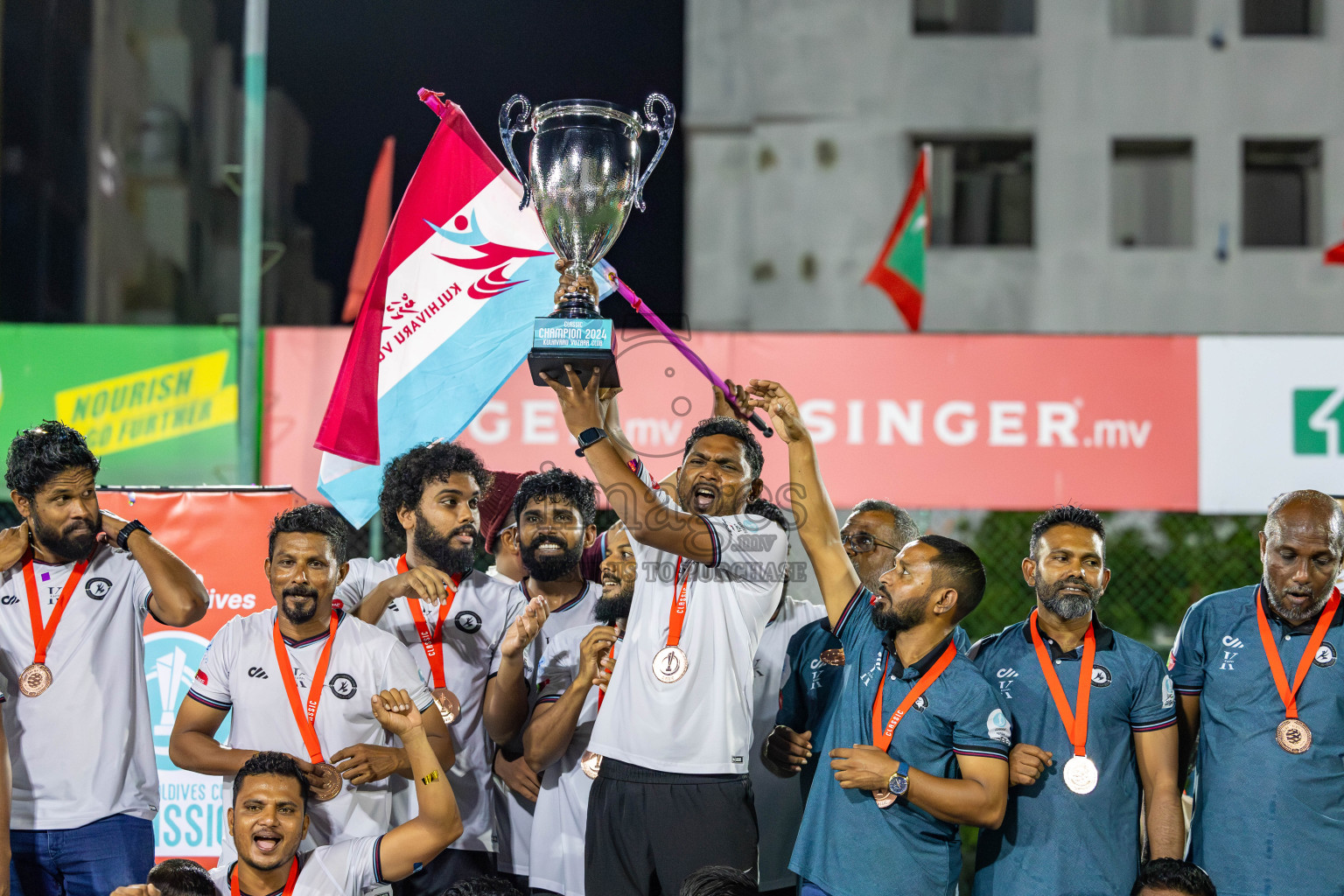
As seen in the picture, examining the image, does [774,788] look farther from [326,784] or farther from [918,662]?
[326,784]

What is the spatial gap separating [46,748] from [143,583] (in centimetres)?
66

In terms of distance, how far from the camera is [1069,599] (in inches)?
178

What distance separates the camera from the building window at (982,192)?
20.8 m

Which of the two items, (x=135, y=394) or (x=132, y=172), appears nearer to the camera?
(x=135, y=394)

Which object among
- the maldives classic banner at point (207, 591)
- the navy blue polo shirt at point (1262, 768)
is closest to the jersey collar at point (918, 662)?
the navy blue polo shirt at point (1262, 768)

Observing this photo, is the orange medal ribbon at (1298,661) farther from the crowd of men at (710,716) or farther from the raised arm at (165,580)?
the raised arm at (165,580)

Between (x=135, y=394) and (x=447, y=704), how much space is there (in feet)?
12.6

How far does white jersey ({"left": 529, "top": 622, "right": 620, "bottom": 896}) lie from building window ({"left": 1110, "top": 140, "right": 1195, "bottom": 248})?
58.4 ft

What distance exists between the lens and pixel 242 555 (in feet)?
20.4

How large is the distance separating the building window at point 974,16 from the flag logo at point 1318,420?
1474 cm

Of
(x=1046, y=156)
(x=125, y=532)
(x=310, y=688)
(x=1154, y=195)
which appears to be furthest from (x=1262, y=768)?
(x=1154, y=195)

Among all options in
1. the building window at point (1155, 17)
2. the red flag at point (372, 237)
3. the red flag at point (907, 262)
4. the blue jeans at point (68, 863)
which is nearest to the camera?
the blue jeans at point (68, 863)

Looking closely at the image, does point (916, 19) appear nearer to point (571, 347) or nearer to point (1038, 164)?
point (1038, 164)

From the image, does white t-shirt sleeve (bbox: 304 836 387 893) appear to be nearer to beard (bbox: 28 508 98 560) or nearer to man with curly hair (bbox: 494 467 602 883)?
man with curly hair (bbox: 494 467 602 883)
